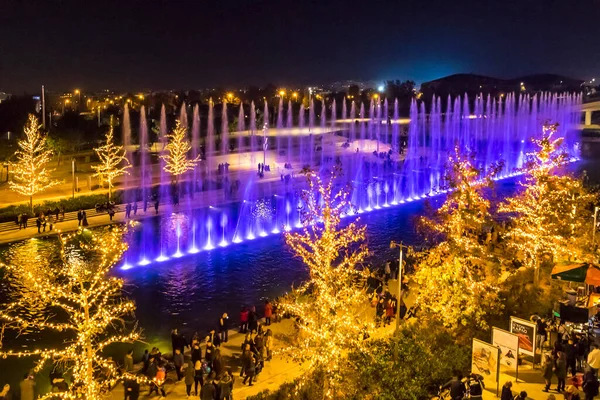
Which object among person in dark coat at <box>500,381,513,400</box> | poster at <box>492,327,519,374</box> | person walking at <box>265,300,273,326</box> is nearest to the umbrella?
poster at <box>492,327,519,374</box>

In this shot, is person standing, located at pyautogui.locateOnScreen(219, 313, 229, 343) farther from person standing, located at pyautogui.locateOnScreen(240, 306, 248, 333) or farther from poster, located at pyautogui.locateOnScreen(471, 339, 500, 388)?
poster, located at pyautogui.locateOnScreen(471, 339, 500, 388)

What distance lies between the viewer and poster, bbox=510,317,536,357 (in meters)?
12.0

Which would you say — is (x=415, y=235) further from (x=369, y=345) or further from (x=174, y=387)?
(x=174, y=387)

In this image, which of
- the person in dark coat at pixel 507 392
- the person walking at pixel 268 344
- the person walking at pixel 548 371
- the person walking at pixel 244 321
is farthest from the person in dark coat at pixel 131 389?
the person walking at pixel 548 371

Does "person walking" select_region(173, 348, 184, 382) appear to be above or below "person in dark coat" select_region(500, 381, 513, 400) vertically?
below

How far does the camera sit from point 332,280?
1116cm

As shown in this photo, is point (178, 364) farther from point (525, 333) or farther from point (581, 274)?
point (581, 274)

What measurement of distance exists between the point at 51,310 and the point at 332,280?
32.6 feet

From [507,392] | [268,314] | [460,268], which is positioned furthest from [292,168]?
[507,392]

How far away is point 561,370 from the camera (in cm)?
1148

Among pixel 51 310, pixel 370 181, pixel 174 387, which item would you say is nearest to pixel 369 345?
pixel 174 387

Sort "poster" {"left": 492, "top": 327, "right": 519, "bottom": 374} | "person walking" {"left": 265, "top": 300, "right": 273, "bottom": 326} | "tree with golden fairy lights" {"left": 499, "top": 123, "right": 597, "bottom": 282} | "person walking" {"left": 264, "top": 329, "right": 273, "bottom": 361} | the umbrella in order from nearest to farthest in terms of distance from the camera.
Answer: "poster" {"left": 492, "top": 327, "right": 519, "bottom": 374} < "person walking" {"left": 264, "top": 329, "right": 273, "bottom": 361} < the umbrella < "person walking" {"left": 265, "top": 300, "right": 273, "bottom": 326} < "tree with golden fairy lights" {"left": 499, "top": 123, "right": 597, "bottom": 282}

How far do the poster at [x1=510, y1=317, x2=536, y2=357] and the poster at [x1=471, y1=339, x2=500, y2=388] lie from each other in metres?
0.85

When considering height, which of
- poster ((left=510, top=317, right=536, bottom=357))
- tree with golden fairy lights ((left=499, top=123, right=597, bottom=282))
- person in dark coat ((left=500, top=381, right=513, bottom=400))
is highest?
tree with golden fairy lights ((left=499, top=123, right=597, bottom=282))
